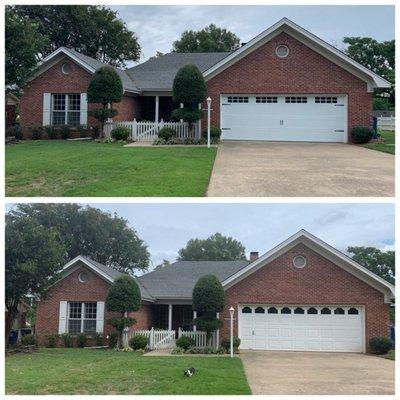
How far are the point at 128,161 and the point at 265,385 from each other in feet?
28.6

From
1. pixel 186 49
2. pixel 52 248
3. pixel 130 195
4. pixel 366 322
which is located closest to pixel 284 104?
pixel 366 322

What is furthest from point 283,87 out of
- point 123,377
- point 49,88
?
point 123,377

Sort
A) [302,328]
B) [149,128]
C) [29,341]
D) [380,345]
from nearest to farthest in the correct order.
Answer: [380,345] < [302,328] < [29,341] < [149,128]

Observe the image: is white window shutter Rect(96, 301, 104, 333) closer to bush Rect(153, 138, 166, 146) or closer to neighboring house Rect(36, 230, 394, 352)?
neighboring house Rect(36, 230, 394, 352)

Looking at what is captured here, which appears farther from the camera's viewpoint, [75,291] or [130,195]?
[75,291]

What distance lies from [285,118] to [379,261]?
42.6 metres

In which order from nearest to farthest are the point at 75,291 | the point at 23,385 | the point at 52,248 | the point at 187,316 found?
the point at 23,385 < the point at 52,248 < the point at 75,291 < the point at 187,316

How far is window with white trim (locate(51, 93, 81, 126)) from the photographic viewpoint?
2641 cm

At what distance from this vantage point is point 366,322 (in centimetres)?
2108

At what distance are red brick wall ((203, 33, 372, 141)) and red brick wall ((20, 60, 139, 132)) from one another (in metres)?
5.22

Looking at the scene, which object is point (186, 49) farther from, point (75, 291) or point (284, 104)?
point (75, 291)

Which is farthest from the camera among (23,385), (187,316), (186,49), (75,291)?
(186,49)

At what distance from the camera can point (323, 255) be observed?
2147 centimetres

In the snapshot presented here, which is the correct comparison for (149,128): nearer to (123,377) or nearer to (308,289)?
(308,289)
